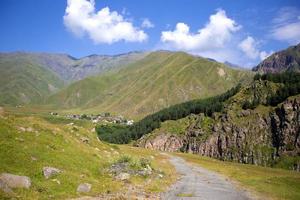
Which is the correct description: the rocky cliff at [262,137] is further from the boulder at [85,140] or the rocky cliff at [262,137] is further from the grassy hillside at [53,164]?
the grassy hillside at [53,164]

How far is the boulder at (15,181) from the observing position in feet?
106

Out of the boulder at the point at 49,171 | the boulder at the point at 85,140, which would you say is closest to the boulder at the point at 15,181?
the boulder at the point at 49,171

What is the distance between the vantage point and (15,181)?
32.9 metres

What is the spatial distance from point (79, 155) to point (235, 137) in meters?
149

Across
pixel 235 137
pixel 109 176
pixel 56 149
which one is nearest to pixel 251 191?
pixel 109 176

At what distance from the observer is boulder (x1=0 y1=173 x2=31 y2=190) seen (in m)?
32.3

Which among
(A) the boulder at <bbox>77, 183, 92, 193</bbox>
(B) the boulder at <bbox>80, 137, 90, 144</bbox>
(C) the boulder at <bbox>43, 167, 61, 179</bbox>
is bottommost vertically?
(A) the boulder at <bbox>77, 183, 92, 193</bbox>

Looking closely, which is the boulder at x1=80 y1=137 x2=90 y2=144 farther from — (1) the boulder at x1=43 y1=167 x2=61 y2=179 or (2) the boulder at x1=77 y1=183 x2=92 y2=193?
(2) the boulder at x1=77 y1=183 x2=92 y2=193

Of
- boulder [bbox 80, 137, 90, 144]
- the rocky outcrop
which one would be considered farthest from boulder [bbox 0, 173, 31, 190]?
boulder [bbox 80, 137, 90, 144]

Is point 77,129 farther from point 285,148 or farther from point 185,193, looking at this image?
point 285,148

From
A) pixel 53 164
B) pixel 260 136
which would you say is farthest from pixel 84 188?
pixel 260 136

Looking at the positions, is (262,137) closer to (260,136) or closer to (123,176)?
(260,136)

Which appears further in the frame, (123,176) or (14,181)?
(123,176)

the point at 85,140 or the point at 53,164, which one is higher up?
the point at 85,140
